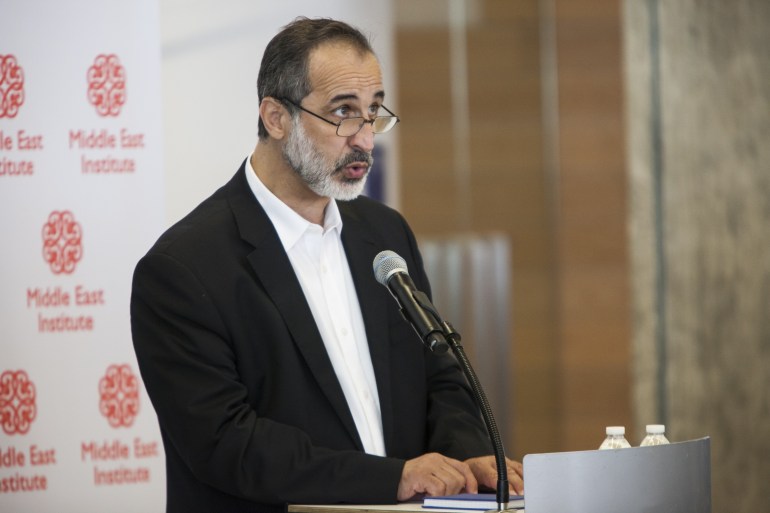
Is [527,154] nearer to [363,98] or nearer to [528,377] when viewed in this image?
[528,377]

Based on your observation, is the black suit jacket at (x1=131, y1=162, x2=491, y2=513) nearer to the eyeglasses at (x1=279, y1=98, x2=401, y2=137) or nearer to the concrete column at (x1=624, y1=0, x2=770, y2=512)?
the eyeglasses at (x1=279, y1=98, x2=401, y2=137)

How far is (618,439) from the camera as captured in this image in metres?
2.44

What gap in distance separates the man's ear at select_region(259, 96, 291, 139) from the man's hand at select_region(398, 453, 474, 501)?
91 centimetres

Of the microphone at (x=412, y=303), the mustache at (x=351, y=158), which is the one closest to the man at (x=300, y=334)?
the mustache at (x=351, y=158)

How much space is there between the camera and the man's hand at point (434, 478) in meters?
2.41

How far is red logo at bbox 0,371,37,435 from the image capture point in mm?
3098

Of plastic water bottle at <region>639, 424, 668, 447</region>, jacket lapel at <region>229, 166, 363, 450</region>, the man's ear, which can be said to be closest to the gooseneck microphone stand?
plastic water bottle at <region>639, 424, 668, 447</region>

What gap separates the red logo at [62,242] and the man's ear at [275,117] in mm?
610

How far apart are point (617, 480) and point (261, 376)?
91cm

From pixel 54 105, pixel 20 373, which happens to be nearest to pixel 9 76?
pixel 54 105

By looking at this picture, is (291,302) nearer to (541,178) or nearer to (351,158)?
(351,158)

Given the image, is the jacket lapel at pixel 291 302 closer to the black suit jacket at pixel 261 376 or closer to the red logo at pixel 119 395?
the black suit jacket at pixel 261 376

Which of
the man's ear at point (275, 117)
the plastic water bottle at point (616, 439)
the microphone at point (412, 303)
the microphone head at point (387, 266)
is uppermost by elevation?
the man's ear at point (275, 117)

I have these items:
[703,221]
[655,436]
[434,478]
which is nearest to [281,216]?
[434,478]
